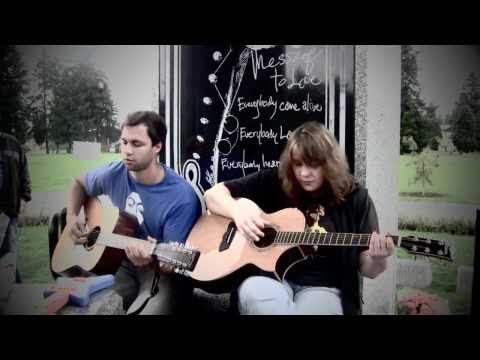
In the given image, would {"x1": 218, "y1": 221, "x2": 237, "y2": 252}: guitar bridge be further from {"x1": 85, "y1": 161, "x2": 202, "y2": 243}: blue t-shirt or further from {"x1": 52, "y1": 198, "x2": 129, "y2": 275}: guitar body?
{"x1": 52, "y1": 198, "x2": 129, "y2": 275}: guitar body

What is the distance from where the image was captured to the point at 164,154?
3635mm

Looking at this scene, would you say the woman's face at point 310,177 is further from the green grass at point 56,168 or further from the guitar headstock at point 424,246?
the green grass at point 56,168

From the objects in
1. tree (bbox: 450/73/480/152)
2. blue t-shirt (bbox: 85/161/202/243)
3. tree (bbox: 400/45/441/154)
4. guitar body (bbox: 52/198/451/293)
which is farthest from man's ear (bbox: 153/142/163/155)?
tree (bbox: 450/73/480/152)

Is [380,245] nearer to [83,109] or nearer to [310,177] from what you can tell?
[310,177]

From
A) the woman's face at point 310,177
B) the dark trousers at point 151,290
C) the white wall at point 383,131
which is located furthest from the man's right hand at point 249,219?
the white wall at point 383,131

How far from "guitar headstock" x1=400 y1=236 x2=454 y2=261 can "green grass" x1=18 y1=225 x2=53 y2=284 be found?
2.76 meters

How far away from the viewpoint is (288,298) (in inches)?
138

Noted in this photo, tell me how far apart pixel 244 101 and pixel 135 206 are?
118 centimetres

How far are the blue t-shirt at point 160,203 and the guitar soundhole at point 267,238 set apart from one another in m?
0.53

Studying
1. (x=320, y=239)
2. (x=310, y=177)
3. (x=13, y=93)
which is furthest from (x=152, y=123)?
(x=320, y=239)

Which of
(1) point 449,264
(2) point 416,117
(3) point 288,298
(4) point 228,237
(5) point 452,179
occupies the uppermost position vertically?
(2) point 416,117

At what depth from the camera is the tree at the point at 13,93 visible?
3.71 meters

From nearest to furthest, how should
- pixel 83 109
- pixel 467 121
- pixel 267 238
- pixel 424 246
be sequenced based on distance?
1. pixel 424 246
2. pixel 267 238
3. pixel 467 121
4. pixel 83 109
